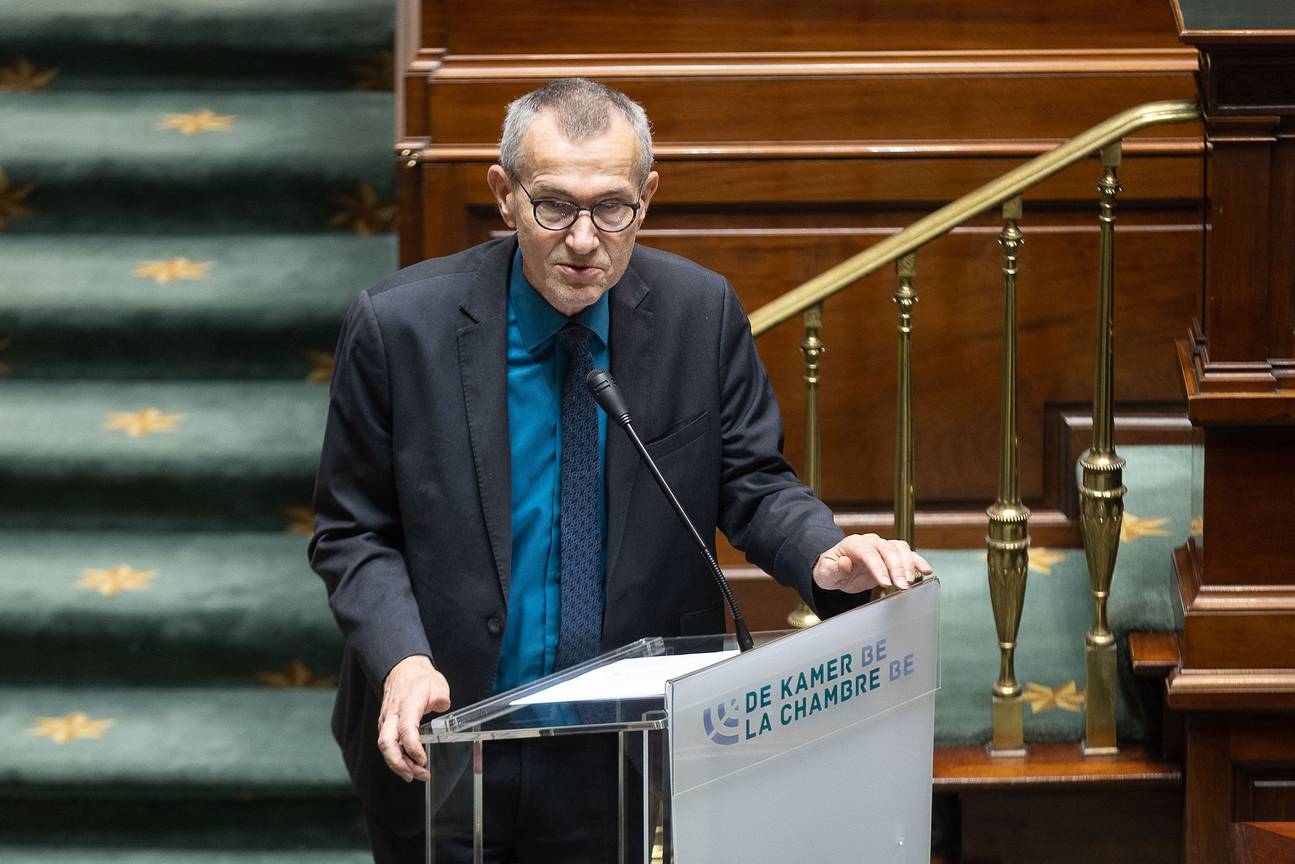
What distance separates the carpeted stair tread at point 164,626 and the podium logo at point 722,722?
2.06 meters

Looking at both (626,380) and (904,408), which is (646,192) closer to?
(626,380)

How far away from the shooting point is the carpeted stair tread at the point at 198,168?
390cm

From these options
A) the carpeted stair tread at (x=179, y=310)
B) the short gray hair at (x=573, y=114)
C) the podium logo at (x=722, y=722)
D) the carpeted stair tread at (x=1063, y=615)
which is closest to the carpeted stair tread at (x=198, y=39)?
the carpeted stair tread at (x=179, y=310)

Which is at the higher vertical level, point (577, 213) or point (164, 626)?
point (577, 213)

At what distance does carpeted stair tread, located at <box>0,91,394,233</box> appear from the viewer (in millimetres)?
3904

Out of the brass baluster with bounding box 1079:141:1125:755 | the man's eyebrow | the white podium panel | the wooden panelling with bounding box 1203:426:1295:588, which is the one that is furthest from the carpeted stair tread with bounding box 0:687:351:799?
the white podium panel

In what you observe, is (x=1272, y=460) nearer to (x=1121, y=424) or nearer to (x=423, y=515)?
(x=1121, y=424)

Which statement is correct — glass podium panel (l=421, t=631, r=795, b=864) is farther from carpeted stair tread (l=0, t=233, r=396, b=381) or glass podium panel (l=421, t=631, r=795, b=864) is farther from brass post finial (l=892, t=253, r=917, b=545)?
carpeted stair tread (l=0, t=233, r=396, b=381)

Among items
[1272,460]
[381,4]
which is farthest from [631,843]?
[381,4]

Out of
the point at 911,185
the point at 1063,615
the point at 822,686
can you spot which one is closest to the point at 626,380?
the point at 822,686

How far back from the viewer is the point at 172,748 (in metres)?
3.16

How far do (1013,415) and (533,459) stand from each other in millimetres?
1092

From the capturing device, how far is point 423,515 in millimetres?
1888

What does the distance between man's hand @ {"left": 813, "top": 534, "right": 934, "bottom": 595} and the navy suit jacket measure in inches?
3.3
